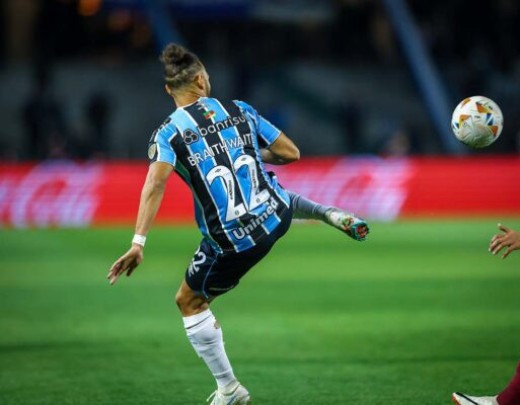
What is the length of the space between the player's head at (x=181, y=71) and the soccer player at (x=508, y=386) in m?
2.20

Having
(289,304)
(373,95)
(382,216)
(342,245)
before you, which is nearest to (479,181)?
(382,216)

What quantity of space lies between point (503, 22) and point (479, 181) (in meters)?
7.43

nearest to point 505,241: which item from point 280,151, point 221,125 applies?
point 280,151

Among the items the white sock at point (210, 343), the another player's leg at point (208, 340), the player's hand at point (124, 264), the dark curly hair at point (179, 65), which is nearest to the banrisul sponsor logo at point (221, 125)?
the dark curly hair at point (179, 65)

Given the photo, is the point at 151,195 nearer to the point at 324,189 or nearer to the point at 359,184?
the point at 324,189

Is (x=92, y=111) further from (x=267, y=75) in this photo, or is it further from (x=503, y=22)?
(x=503, y=22)

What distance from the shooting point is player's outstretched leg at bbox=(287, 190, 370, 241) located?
700 cm

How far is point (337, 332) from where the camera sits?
1073 centimetres

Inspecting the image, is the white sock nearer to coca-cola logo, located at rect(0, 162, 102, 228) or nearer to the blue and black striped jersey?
the blue and black striped jersey

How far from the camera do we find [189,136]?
687cm

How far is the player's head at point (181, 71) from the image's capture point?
22.6 feet

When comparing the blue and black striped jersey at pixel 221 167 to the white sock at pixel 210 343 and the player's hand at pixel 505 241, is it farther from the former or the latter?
the player's hand at pixel 505 241

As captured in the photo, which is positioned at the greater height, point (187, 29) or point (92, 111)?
point (187, 29)

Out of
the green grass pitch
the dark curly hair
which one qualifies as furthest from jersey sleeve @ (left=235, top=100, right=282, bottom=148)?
the green grass pitch
